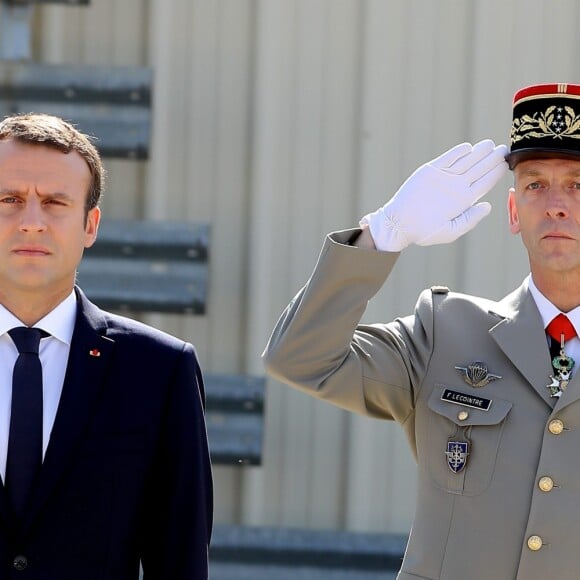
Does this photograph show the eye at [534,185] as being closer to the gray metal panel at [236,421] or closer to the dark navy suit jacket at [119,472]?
the dark navy suit jacket at [119,472]

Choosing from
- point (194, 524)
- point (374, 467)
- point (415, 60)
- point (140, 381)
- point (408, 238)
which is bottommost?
point (374, 467)

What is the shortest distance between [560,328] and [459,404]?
0.25m

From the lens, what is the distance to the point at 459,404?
292 centimetres

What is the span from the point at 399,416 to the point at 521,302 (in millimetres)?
340

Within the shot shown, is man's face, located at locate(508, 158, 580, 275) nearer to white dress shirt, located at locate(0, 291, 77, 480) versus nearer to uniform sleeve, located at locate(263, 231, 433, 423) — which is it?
uniform sleeve, located at locate(263, 231, 433, 423)

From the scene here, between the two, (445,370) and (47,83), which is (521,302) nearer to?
→ (445,370)

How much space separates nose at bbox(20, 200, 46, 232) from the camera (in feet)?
9.04

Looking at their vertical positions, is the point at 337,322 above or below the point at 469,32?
below

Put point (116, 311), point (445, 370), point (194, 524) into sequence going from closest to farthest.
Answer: point (194, 524) < point (445, 370) < point (116, 311)

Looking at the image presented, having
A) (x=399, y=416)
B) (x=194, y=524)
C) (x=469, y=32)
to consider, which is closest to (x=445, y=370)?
(x=399, y=416)

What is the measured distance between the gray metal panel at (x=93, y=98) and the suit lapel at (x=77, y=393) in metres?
1.48

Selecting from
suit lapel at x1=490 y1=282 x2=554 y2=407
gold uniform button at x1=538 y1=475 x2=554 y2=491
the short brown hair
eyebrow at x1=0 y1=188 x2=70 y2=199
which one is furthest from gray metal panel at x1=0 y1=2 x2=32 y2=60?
gold uniform button at x1=538 y1=475 x2=554 y2=491

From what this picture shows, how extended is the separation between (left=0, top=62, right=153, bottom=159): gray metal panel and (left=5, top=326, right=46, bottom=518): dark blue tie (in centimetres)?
164

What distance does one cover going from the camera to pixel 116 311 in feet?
14.0
